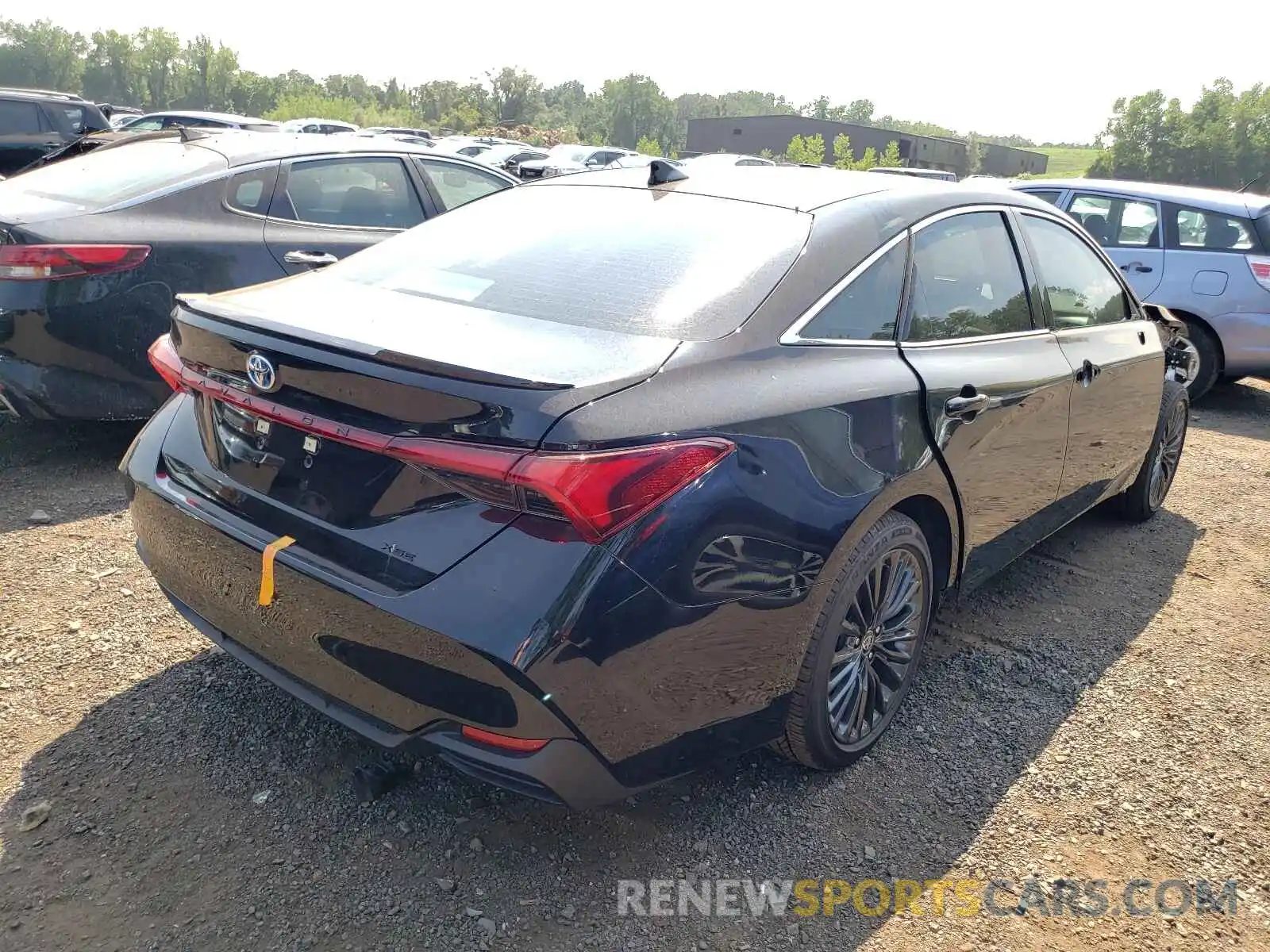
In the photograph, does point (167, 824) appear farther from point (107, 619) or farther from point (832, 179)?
point (832, 179)

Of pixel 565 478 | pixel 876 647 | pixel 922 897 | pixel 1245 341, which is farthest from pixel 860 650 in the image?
pixel 1245 341

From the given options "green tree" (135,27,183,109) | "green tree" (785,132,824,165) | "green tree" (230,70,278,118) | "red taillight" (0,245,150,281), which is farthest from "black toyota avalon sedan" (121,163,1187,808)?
"green tree" (135,27,183,109)

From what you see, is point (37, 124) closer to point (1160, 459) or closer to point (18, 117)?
point (18, 117)

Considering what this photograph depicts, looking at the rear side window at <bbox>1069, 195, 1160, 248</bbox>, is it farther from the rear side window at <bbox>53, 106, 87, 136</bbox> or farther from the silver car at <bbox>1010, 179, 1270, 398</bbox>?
the rear side window at <bbox>53, 106, 87, 136</bbox>

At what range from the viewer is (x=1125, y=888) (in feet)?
7.80

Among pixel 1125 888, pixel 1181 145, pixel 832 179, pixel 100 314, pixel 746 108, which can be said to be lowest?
pixel 1125 888

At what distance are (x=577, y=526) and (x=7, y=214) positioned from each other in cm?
379

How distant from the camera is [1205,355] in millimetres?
7621

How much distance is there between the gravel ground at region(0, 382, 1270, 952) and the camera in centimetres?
214

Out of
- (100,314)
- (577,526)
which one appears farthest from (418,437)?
(100,314)

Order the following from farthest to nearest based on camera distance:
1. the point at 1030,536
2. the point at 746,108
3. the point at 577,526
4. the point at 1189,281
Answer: the point at 746,108
the point at 1189,281
the point at 1030,536
the point at 577,526

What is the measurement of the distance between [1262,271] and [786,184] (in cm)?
616

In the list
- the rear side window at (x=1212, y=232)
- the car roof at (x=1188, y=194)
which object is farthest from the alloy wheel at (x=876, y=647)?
the car roof at (x=1188, y=194)

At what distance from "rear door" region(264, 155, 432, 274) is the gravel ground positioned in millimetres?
1929
